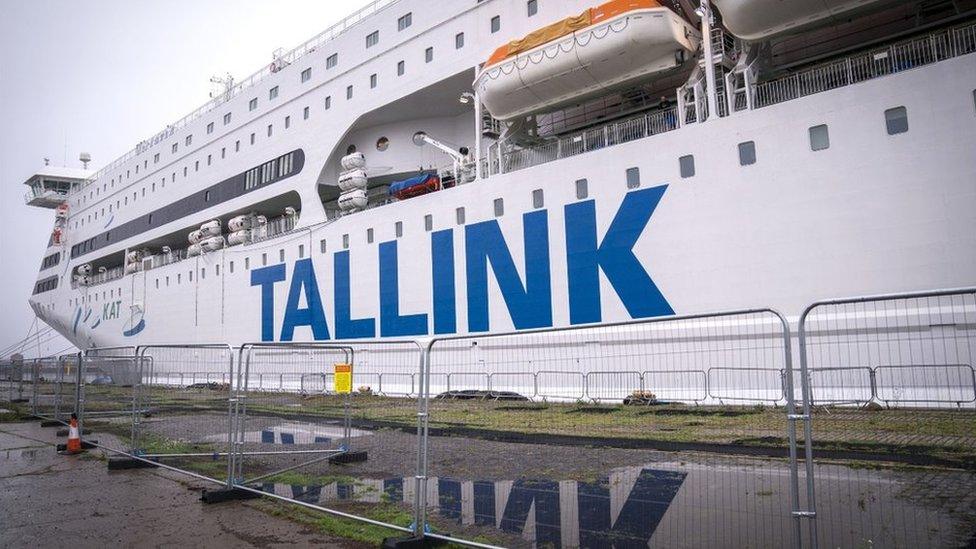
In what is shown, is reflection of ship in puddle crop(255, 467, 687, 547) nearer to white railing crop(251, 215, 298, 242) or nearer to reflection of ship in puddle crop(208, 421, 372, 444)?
reflection of ship in puddle crop(208, 421, 372, 444)

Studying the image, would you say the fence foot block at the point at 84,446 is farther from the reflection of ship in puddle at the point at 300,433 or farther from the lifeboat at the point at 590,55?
the lifeboat at the point at 590,55

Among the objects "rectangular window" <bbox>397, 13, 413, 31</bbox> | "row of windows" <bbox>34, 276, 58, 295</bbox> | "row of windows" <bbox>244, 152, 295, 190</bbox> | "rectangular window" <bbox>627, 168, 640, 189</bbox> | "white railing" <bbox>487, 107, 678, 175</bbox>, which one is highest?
"rectangular window" <bbox>397, 13, 413, 31</bbox>

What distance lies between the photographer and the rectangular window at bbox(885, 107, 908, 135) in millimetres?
10500

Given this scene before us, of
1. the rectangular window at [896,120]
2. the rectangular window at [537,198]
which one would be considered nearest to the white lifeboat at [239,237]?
the rectangular window at [537,198]

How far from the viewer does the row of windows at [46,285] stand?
151 feet

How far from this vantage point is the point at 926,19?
12.2m

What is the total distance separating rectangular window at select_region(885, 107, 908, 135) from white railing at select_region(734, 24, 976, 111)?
76 centimetres

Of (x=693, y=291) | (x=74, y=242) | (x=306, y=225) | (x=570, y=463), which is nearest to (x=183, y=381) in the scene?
(x=570, y=463)

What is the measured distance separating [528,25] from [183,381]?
40.3 ft

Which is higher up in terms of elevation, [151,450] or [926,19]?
[926,19]

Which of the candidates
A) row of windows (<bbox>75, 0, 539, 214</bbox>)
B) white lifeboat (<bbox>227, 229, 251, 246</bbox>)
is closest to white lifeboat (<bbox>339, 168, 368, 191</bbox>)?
row of windows (<bbox>75, 0, 539, 214</bbox>)

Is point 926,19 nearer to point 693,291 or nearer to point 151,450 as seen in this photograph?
point 693,291

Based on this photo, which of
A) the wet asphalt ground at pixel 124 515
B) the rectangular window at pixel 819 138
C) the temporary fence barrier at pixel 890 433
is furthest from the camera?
the rectangular window at pixel 819 138

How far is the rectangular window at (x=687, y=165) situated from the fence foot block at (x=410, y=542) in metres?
10.2
